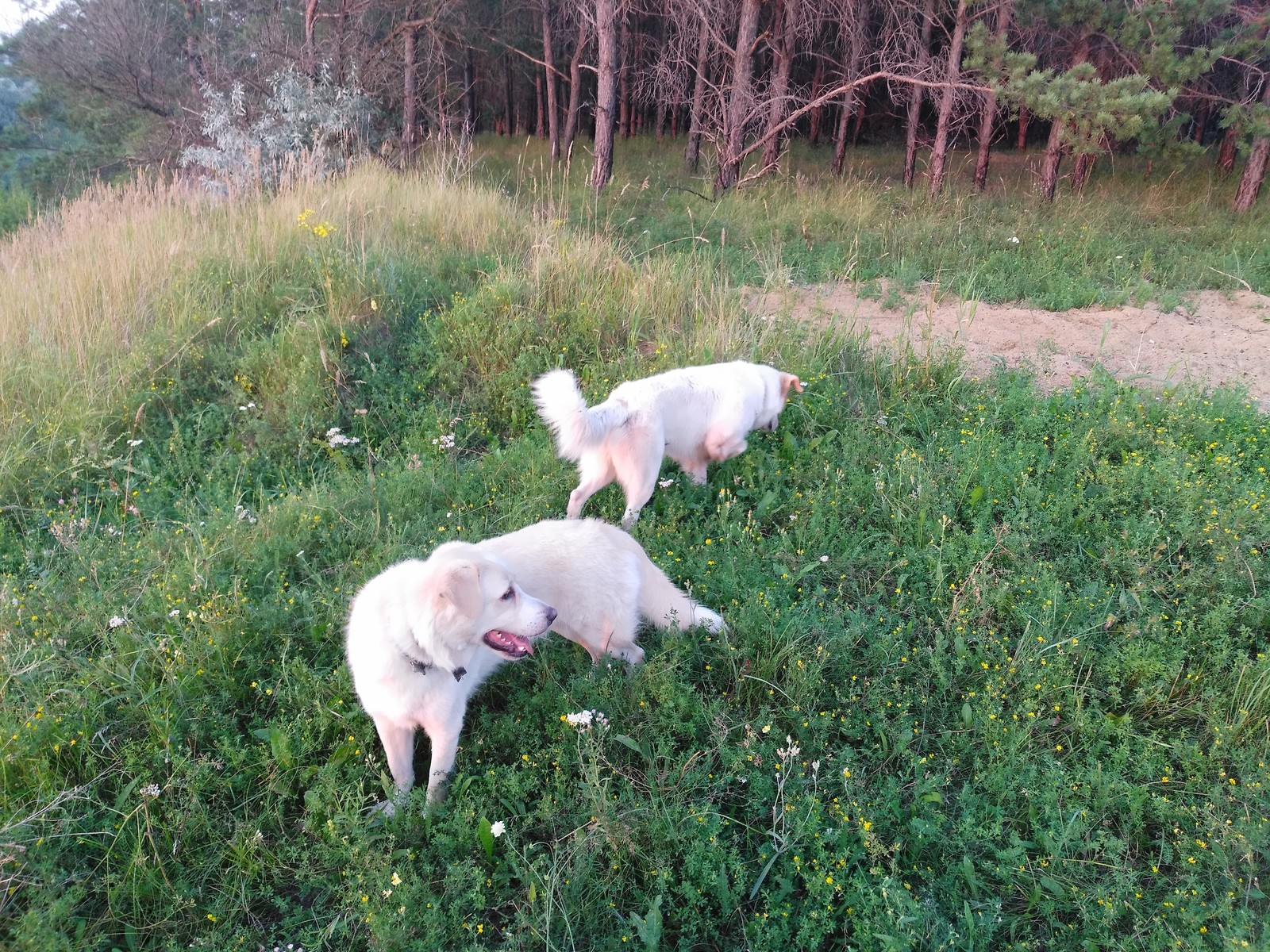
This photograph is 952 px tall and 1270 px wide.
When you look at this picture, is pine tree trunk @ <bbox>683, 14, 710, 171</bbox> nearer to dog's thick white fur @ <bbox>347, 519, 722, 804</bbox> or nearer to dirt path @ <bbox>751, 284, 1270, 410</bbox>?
dirt path @ <bbox>751, 284, 1270, 410</bbox>

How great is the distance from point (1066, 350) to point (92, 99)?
22361mm

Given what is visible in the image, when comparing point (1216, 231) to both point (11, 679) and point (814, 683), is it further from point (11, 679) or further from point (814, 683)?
point (11, 679)

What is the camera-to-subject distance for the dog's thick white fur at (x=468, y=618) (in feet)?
8.31

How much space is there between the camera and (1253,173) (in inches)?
430

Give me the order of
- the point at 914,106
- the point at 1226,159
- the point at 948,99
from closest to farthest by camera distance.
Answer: the point at 948,99 < the point at 914,106 < the point at 1226,159

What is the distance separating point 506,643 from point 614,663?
703mm

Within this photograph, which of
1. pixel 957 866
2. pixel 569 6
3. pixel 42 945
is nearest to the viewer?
pixel 42 945

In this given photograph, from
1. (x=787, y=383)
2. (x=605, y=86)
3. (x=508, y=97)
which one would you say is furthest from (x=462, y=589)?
(x=508, y=97)

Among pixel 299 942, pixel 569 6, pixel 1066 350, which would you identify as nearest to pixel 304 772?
pixel 299 942

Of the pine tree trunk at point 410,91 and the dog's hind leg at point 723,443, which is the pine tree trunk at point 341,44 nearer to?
the pine tree trunk at point 410,91

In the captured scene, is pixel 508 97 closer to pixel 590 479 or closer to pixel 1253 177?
pixel 1253 177

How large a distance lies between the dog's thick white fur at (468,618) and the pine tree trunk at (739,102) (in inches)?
376

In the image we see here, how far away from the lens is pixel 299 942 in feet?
7.83

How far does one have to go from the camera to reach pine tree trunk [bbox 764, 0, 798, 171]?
1112 cm
